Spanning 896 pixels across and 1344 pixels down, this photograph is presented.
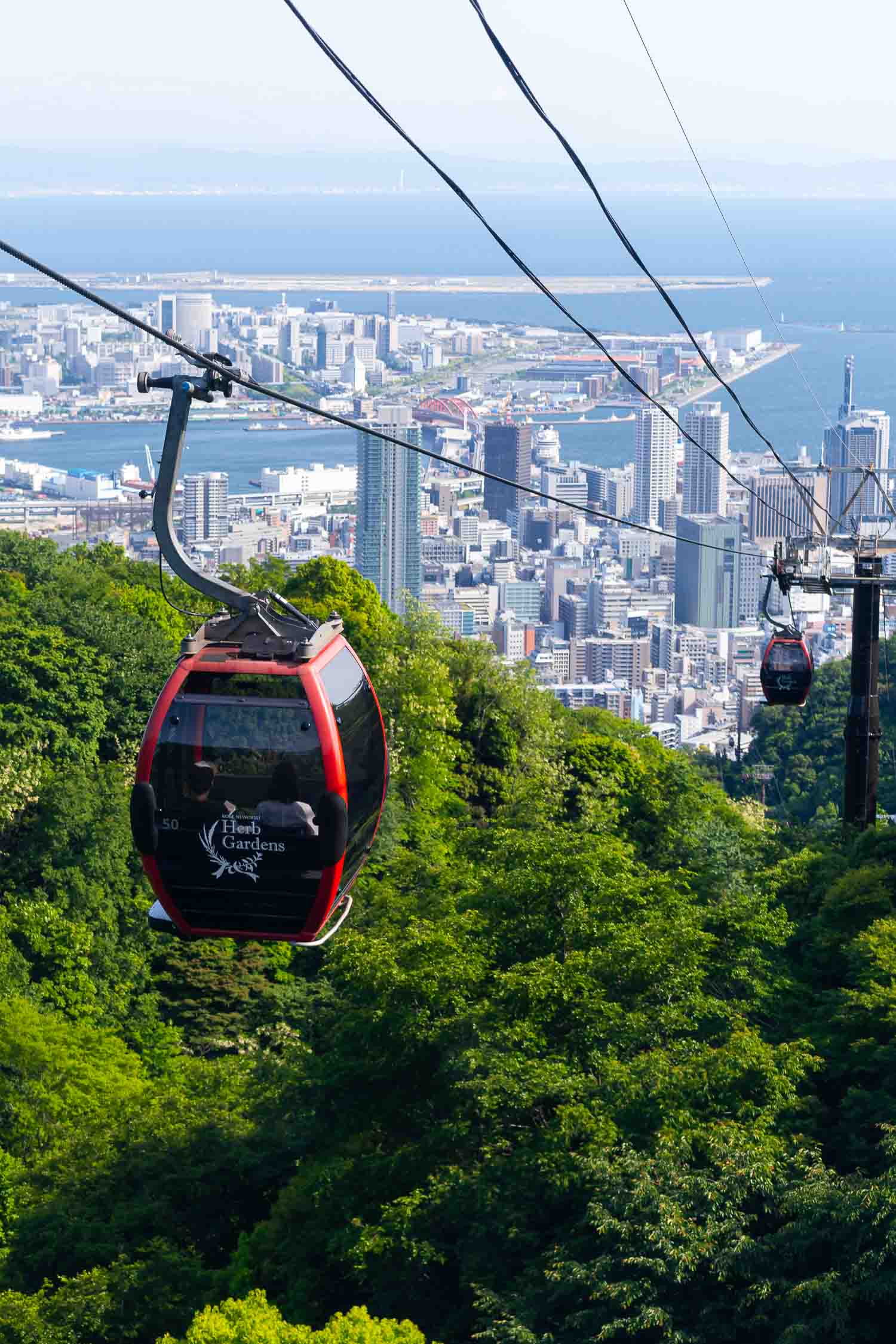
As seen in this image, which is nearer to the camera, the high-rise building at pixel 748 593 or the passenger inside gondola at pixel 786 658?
the passenger inside gondola at pixel 786 658

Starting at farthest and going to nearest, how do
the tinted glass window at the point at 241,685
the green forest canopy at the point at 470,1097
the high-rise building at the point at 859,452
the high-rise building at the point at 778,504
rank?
the high-rise building at the point at 859,452
the high-rise building at the point at 778,504
the green forest canopy at the point at 470,1097
the tinted glass window at the point at 241,685

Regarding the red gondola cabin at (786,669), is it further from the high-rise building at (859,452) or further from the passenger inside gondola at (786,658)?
the high-rise building at (859,452)

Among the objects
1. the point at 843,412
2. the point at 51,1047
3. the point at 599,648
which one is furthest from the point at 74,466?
the point at 51,1047

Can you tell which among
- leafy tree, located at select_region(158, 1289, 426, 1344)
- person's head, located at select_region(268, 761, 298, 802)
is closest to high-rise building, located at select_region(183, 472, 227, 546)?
leafy tree, located at select_region(158, 1289, 426, 1344)

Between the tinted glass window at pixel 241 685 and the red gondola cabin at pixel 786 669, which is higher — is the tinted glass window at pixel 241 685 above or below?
above

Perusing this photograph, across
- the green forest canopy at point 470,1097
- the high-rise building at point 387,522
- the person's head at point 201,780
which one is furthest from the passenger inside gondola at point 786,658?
the high-rise building at point 387,522
